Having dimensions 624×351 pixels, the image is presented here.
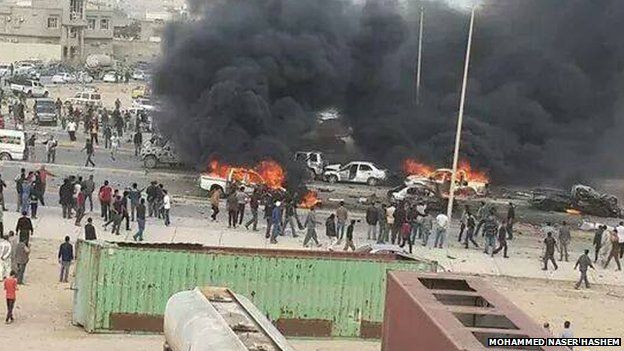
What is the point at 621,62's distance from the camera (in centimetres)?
3862

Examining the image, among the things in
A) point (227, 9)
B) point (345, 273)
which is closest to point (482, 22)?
point (227, 9)

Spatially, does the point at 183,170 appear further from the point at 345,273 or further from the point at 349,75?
the point at 345,273

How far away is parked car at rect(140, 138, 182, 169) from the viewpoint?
34.2 meters

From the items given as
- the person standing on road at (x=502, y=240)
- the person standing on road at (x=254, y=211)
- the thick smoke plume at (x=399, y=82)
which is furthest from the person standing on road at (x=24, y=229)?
the thick smoke plume at (x=399, y=82)

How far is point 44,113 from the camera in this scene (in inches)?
1630

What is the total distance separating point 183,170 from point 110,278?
1926 cm

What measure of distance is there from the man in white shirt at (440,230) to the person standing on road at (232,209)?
4848mm

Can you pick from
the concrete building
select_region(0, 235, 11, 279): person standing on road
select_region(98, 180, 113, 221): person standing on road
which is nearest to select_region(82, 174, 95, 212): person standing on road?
select_region(98, 180, 113, 221): person standing on road

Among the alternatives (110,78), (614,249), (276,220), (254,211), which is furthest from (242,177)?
(110,78)

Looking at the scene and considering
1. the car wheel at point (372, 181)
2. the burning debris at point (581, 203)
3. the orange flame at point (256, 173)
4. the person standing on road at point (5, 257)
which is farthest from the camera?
the car wheel at point (372, 181)

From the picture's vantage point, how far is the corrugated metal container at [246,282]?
15.3 meters

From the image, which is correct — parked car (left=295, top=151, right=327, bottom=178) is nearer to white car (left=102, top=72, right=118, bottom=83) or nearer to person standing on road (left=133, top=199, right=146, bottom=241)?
person standing on road (left=133, top=199, right=146, bottom=241)

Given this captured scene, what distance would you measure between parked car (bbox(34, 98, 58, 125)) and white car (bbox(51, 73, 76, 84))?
2601cm

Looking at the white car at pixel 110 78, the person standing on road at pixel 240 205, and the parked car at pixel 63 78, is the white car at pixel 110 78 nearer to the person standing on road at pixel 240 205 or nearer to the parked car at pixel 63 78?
the parked car at pixel 63 78
